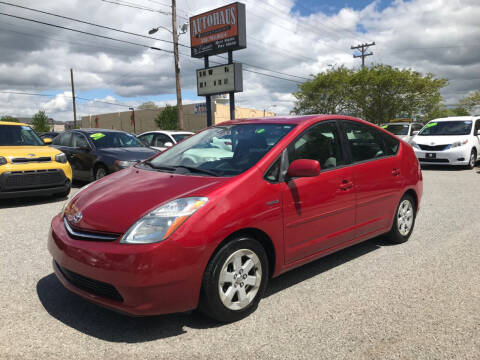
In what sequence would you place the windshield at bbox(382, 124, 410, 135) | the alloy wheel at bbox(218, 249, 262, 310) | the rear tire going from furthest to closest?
the windshield at bbox(382, 124, 410, 135), the rear tire, the alloy wheel at bbox(218, 249, 262, 310)

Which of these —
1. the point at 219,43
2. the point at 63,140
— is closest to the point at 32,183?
the point at 63,140

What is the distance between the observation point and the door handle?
3922 mm

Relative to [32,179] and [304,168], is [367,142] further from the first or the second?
[32,179]

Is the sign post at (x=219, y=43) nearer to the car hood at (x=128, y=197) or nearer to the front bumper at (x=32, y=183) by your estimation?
the front bumper at (x=32, y=183)

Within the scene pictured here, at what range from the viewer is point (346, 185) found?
3.97 m

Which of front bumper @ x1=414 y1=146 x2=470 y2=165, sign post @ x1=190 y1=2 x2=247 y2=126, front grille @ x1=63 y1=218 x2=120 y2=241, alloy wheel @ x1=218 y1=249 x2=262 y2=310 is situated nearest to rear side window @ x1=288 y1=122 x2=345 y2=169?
alloy wheel @ x1=218 y1=249 x2=262 y2=310

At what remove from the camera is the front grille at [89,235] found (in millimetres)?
2835

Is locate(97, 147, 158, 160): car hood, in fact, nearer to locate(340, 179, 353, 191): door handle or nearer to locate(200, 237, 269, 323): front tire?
locate(340, 179, 353, 191): door handle

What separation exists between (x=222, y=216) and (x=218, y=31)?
75.3ft

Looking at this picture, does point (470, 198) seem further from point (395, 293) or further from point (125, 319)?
point (125, 319)

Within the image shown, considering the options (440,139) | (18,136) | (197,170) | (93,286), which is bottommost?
(93,286)

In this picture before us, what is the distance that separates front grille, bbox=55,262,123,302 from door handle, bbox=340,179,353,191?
2.21 m

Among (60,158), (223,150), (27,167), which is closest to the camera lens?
(223,150)

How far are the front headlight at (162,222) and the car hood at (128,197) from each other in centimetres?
5
